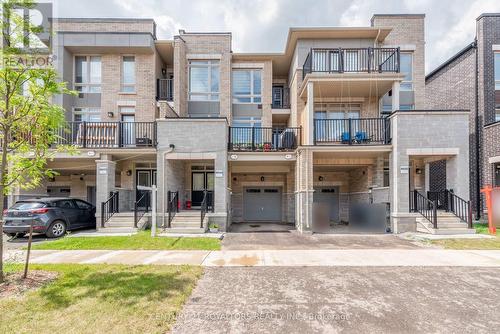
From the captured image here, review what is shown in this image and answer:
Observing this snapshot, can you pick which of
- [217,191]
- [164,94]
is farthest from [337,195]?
[164,94]

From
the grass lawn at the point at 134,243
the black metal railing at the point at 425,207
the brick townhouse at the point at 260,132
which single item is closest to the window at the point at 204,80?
the brick townhouse at the point at 260,132

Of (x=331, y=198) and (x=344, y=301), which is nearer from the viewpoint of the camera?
(x=344, y=301)

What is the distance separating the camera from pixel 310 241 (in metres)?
8.91

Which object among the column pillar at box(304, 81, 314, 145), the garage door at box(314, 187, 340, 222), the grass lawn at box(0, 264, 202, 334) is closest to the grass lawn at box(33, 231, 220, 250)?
the grass lawn at box(0, 264, 202, 334)

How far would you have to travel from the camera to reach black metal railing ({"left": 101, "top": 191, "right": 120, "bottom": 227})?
10703 mm

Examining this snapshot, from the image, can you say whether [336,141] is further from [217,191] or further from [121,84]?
[121,84]

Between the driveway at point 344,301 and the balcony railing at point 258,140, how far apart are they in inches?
292

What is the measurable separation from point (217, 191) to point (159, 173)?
2.72 meters

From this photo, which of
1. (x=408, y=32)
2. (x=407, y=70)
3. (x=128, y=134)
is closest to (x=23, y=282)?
(x=128, y=134)

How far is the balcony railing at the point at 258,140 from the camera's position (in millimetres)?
12320

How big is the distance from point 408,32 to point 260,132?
32.2 ft

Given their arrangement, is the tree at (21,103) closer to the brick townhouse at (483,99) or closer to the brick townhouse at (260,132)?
the brick townhouse at (260,132)

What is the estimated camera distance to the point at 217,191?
10883 mm

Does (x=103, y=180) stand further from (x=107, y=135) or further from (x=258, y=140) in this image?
(x=258, y=140)
